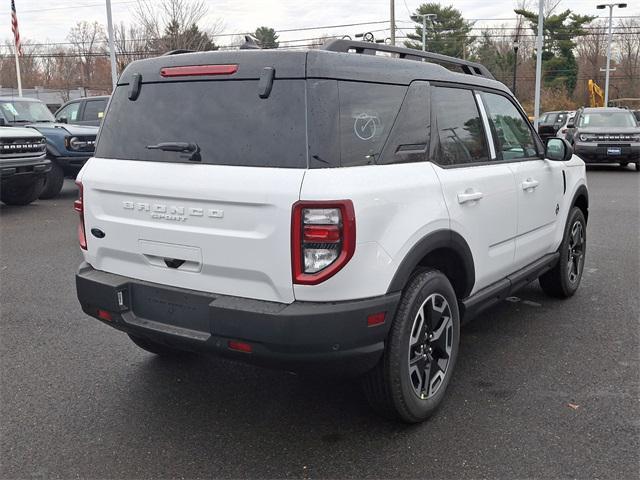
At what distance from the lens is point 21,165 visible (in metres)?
10.5

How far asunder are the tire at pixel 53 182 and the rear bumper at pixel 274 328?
10.4 meters

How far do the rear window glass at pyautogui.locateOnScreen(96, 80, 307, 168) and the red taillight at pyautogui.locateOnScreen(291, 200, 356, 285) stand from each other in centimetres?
23

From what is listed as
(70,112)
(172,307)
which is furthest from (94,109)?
(172,307)

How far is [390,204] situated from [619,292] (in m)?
3.77

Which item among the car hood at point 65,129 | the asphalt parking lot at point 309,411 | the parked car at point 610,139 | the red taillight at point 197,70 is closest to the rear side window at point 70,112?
the car hood at point 65,129

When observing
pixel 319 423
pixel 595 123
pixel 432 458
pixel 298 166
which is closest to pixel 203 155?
pixel 298 166

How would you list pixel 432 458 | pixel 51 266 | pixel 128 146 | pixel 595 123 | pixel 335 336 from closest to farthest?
pixel 335 336 < pixel 432 458 < pixel 128 146 < pixel 51 266 < pixel 595 123

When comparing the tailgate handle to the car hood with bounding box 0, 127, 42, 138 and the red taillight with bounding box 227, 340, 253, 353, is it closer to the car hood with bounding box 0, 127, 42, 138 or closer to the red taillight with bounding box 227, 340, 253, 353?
the red taillight with bounding box 227, 340, 253, 353

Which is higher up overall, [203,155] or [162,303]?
[203,155]

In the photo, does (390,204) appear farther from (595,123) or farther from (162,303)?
(595,123)

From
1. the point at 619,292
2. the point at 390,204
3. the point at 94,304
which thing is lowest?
the point at 619,292

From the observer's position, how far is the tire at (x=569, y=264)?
535 cm

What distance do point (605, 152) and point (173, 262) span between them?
1690 centimetres

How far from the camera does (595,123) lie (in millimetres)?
18375
